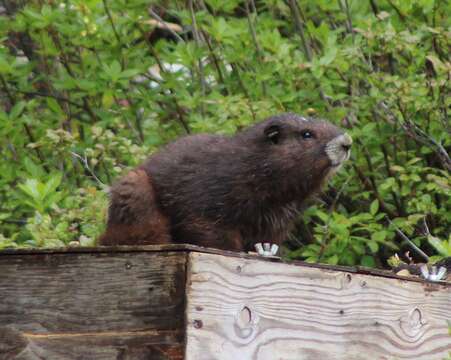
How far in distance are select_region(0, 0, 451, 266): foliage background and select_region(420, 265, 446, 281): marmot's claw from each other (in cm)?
165

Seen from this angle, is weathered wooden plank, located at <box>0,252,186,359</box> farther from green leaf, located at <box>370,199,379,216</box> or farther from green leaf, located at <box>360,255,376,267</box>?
green leaf, located at <box>360,255,376,267</box>

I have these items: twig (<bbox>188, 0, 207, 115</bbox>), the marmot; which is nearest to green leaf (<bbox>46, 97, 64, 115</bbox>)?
twig (<bbox>188, 0, 207, 115</bbox>)

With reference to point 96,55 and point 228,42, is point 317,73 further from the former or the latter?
point 96,55

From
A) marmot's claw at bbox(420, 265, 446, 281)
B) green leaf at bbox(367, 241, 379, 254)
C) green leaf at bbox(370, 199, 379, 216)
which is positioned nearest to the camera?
marmot's claw at bbox(420, 265, 446, 281)

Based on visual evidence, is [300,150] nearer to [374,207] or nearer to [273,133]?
[273,133]

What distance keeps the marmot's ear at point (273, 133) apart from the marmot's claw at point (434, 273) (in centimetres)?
99

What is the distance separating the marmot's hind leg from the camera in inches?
176

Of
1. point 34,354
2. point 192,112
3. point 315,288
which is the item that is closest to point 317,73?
point 192,112

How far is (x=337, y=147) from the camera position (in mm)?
4891

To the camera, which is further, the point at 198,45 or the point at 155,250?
the point at 198,45

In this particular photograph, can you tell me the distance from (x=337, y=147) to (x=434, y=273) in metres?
0.90

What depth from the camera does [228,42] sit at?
22.1 ft

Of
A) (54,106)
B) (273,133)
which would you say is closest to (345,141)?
(273,133)

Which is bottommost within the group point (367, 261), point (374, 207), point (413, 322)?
point (413, 322)
